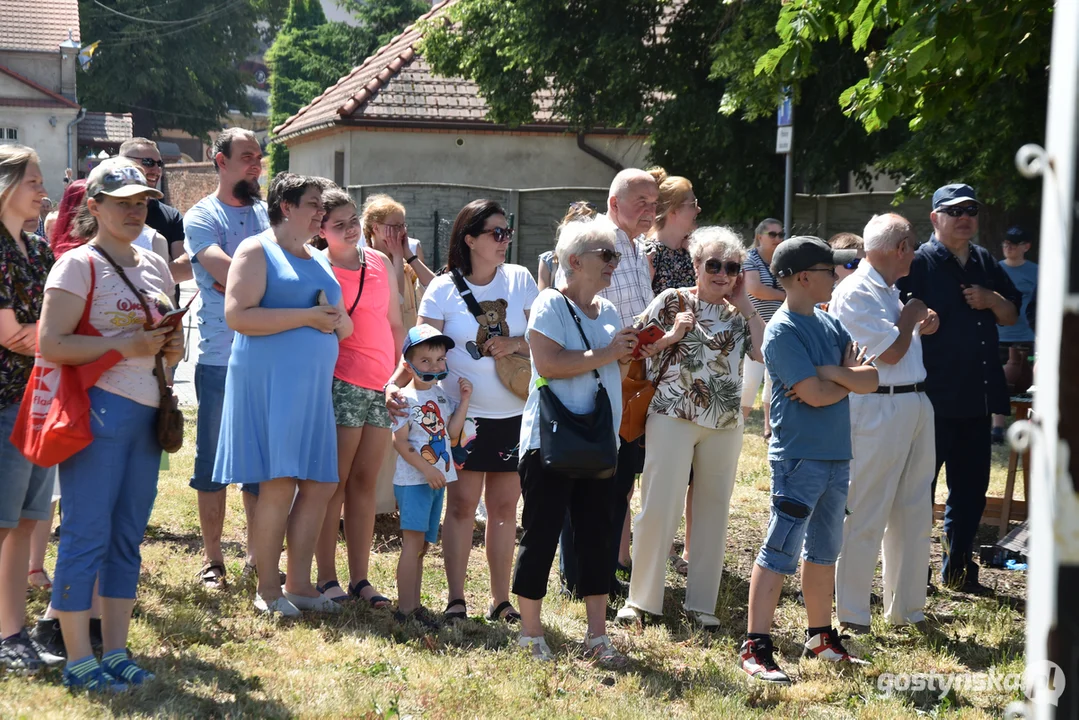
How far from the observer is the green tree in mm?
58875

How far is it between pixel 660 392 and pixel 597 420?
0.99m

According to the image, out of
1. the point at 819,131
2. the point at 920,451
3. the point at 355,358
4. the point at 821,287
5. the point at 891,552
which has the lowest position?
the point at 891,552

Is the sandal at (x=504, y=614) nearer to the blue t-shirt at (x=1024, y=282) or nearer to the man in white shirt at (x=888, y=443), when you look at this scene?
the man in white shirt at (x=888, y=443)

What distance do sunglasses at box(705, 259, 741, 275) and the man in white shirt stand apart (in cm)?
65

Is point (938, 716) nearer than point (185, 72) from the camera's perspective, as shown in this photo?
Yes

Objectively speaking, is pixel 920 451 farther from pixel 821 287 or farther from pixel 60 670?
pixel 60 670

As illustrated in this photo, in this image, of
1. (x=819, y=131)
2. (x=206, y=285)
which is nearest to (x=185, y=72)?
(x=819, y=131)

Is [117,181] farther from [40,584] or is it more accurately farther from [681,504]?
[681,504]

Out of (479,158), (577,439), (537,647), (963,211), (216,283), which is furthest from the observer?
(479,158)

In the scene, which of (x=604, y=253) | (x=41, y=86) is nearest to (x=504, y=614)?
(x=604, y=253)

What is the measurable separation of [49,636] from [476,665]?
1802 millimetres

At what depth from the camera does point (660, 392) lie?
595 cm

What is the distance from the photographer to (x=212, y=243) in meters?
6.05

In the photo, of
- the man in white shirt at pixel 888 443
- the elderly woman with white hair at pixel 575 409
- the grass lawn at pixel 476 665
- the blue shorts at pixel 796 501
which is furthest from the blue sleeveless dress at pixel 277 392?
the man in white shirt at pixel 888 443
